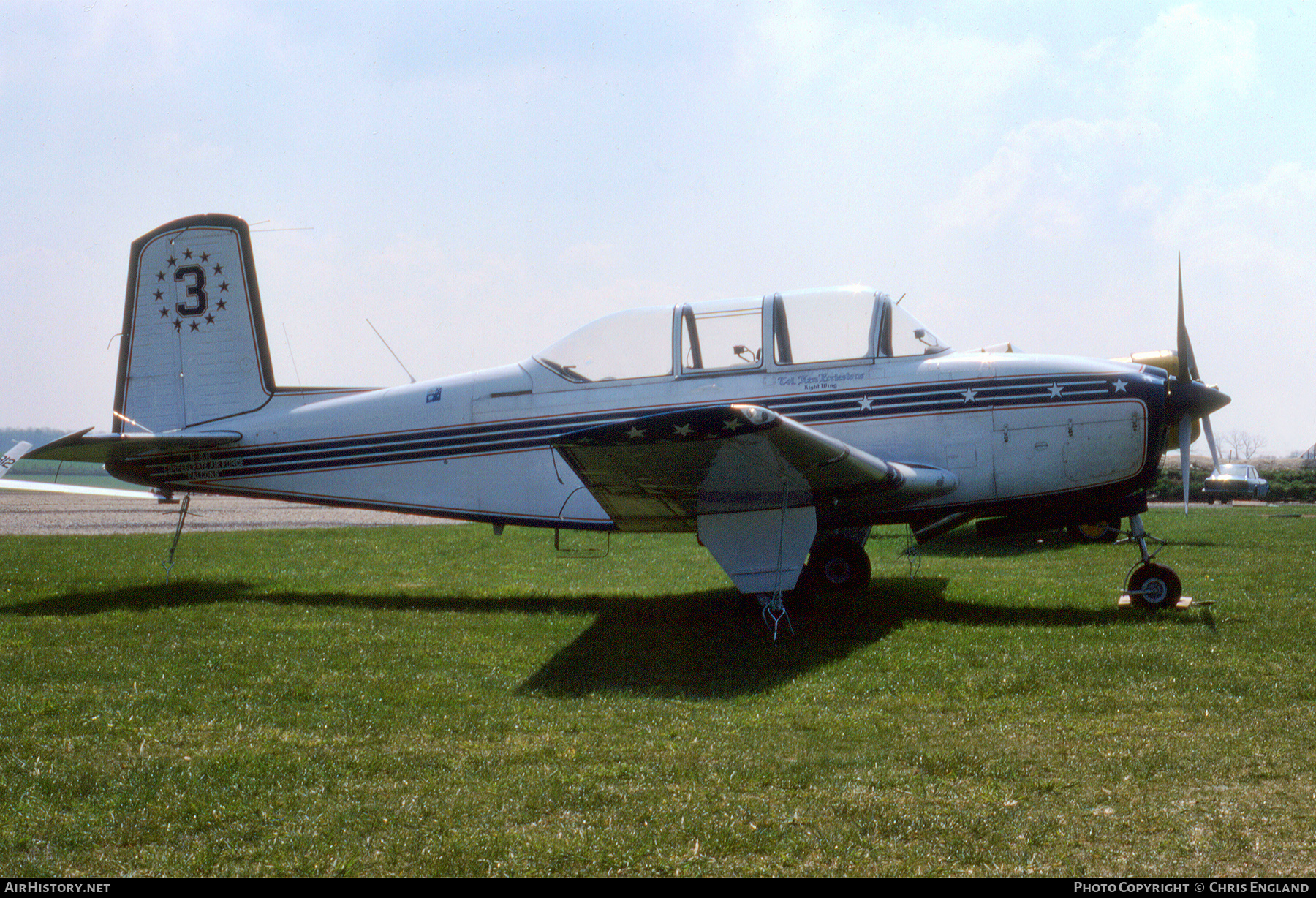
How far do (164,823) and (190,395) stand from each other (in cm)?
777

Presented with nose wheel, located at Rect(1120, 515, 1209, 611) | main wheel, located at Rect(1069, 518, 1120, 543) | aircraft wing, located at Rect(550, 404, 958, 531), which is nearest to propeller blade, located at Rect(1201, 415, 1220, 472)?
nose wheel, located at Rect(1120, 515, 1209, 611)

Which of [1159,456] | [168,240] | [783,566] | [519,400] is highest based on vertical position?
[168,240]

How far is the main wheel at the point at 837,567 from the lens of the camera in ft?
30.4

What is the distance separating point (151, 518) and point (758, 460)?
23314 millimetres

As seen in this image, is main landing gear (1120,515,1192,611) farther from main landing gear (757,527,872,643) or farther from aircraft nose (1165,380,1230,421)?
main landing gear (757,527,872,643)

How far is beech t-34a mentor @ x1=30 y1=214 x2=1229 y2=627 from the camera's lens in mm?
7027

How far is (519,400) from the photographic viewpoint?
8617 mm

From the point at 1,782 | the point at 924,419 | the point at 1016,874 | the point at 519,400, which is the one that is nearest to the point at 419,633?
the point at 519,400

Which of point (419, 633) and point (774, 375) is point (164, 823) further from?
point (774, 375)

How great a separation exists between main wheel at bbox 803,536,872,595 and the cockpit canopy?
232 cm

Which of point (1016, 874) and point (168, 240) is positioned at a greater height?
point (168, 240)

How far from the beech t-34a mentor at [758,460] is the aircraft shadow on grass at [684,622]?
0.56m

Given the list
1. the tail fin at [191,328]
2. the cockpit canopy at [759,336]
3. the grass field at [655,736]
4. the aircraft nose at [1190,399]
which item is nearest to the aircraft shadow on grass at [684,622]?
the grass field at [655,736]

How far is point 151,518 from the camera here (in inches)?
950
